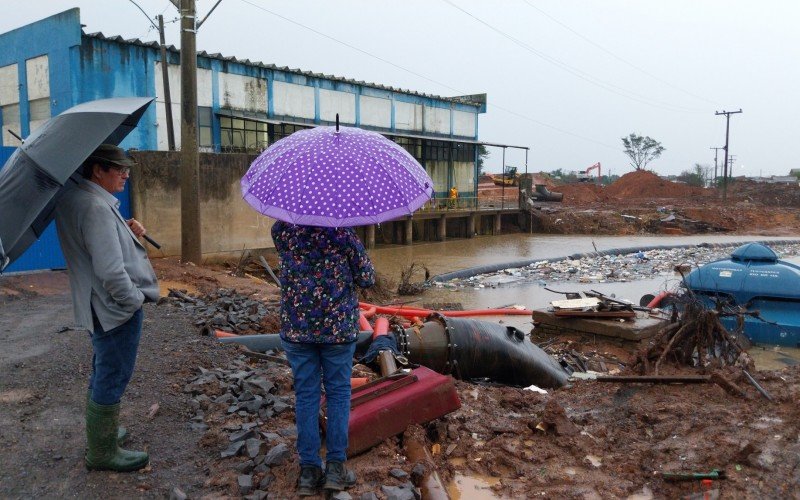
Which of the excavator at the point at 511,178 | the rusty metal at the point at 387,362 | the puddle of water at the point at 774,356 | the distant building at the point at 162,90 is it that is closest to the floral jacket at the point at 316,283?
the rusty metal at the point at 387,362

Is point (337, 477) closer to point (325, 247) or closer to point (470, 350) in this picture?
point (325, 247)

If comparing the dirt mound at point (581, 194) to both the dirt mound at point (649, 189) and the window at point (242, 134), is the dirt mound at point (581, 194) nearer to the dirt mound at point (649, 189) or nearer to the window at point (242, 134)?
the dirt mound at point (649, 189)

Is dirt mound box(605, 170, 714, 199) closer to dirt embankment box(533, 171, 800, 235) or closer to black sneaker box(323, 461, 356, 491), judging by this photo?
dirt embankment box(533, 171, 800, 235)

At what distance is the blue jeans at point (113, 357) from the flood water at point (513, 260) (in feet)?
22.2

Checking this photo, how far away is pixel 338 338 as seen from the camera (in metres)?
2.90

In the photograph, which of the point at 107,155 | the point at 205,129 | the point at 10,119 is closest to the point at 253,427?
the point at 107,155

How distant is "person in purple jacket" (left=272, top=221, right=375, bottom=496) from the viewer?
2.88 m

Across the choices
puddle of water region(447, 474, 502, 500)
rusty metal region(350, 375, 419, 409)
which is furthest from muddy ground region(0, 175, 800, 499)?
rusty metal region(350, 375, 419, 409)

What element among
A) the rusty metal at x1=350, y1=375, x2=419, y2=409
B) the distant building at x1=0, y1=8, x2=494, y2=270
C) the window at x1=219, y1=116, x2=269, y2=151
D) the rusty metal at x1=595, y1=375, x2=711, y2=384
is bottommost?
the rusty metal at x1=595, y1=375, x2=711, y2=384

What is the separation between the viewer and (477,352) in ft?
19.3

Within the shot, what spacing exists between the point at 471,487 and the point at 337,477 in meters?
0.96

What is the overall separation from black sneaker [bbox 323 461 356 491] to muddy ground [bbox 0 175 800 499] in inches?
2.7

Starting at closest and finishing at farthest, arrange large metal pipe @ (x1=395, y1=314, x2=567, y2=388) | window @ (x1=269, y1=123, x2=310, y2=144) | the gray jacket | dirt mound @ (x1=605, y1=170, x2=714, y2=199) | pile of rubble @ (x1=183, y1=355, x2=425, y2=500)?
the gray jacket, pile of rubble @ (x1=183, y1=355, x2=425, y2=500), large metal pipe @ (x1=395, y1=314, x2=567, y2=388), window @ (x1=269, y1=123, x2=310, y2=144), dirt mound @ (x1=605, y1=170, x2=714, y2=199)

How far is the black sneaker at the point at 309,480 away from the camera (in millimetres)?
2928
